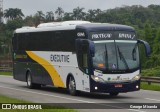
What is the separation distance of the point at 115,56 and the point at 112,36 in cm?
98

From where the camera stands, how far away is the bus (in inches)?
890

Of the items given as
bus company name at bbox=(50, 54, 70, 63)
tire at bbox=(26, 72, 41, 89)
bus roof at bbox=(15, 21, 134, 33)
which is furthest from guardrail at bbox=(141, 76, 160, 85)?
bus roof at bbox=(15, 21, 134, 33)

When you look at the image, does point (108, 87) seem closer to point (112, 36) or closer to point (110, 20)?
point (112, 36)

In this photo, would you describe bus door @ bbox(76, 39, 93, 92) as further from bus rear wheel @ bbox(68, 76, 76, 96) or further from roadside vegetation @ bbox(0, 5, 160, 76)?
roadside vegetation @ bbox(0, 5, 160, 76)

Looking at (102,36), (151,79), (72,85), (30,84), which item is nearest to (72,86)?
(72,85)

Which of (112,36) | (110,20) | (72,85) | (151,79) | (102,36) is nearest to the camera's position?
(102,36)

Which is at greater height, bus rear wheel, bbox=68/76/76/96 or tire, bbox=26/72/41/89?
bus rear wheel, bbox=68/76/76/96

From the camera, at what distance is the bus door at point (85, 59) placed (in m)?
22.7

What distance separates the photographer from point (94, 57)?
22.7m

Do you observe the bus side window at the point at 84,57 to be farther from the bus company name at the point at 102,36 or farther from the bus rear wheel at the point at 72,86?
the bus rear wheel at the point at 72,86

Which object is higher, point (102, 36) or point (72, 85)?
point (102, 36)

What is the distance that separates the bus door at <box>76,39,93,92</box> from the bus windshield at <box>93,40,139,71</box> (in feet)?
0.97

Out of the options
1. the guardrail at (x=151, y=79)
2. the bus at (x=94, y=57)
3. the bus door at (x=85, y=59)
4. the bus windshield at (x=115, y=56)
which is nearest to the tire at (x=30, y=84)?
the bus at (x=94, y=57)

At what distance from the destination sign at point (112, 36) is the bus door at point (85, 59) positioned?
486mm
